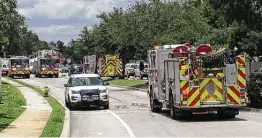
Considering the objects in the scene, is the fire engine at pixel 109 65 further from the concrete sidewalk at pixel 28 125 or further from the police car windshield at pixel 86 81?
the concrete sidewalk at pixel 28 125

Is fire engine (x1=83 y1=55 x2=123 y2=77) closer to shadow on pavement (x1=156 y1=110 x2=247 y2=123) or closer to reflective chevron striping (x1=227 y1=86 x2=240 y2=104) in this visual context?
shadow on pavement (x1=156 y1=110 x2=247 y2=123)

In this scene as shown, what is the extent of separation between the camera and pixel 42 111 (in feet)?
75.5

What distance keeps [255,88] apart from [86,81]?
843cm

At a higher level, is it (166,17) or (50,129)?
(166,17)

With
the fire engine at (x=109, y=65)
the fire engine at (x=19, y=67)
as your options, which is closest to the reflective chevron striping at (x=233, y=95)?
the fire engine at (x=109, y=65)

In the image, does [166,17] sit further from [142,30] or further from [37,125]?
[37,125]

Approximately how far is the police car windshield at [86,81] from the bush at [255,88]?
739 cm

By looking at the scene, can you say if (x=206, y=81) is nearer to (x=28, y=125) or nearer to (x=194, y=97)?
(x=194, y=97)

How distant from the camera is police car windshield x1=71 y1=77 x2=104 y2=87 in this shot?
26594 millimetres

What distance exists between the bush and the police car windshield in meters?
7.39

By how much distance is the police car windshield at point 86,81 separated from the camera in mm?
26594

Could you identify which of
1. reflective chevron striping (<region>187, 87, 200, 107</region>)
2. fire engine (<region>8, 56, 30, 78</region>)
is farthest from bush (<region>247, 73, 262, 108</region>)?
fire engine (<region>8, 56, 30, 78</region>)

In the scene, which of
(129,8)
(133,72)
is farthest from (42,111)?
(133,72)

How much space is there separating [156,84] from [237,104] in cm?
453
